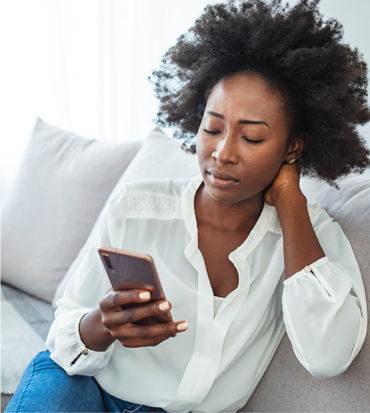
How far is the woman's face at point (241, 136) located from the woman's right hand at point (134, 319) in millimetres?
324

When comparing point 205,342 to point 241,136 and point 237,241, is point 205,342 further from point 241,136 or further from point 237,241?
point 241,136

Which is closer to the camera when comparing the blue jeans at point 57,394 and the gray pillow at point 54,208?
the blue jeans at point 57,394

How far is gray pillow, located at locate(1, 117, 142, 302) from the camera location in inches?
63.9

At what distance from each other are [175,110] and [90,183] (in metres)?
0.62

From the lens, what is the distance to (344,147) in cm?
106

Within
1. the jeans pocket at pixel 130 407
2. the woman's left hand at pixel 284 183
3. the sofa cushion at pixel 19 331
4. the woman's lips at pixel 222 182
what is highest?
the woman's lips at pixel 222 182

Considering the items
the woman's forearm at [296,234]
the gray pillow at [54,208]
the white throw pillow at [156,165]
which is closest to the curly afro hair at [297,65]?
the woman's forearm at [296,234]

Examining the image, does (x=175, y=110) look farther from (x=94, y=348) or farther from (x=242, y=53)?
(x=94, y=348)

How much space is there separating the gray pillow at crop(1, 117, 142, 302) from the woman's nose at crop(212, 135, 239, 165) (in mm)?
826

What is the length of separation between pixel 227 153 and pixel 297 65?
260 millimetres

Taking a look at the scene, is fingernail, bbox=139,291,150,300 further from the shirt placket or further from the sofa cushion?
the sofa cushion

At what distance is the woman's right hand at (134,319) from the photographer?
28.0 inches

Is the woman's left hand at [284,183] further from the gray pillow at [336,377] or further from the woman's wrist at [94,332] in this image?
the woman's wrist at [94,332]

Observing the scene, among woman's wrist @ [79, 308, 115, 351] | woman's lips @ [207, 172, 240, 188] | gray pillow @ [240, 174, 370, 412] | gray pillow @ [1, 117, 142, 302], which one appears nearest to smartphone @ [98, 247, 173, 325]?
woman's wrist @ [79, 308, 115, 351]
